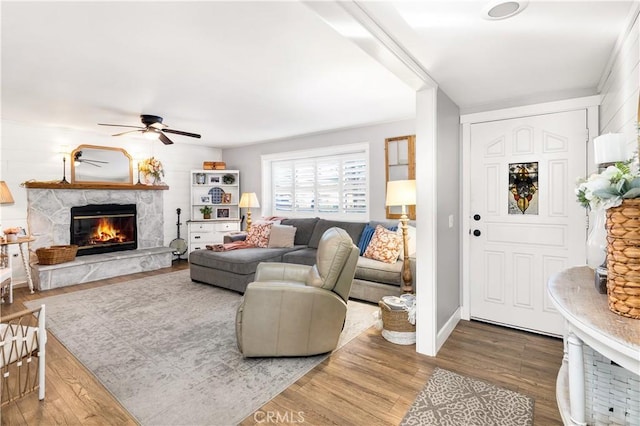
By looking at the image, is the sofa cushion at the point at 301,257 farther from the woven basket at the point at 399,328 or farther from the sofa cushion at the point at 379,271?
the woven basket at the point at 399,328

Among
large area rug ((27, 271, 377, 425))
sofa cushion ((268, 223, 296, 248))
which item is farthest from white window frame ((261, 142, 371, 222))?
large area rug ((27, 271, 377, 425))

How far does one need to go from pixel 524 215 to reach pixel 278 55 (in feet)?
8.74

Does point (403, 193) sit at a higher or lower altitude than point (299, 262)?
higher

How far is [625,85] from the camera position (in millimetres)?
1856

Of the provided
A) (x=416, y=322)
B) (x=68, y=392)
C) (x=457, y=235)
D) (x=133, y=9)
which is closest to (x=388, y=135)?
(x=457, y=235)

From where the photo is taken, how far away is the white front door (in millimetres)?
2814

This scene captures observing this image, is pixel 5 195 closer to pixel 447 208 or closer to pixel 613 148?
pixel 447 208

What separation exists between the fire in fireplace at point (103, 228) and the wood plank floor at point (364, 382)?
116 inches

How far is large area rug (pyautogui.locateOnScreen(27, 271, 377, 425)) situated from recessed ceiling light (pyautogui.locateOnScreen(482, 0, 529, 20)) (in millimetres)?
2522

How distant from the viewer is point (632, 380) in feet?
3.33

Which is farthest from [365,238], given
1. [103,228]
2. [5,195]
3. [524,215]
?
[5,195]

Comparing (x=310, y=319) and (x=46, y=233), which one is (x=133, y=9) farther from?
(x=46, y=233)

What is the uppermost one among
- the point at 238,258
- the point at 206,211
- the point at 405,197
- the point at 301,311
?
the point at 405,197
